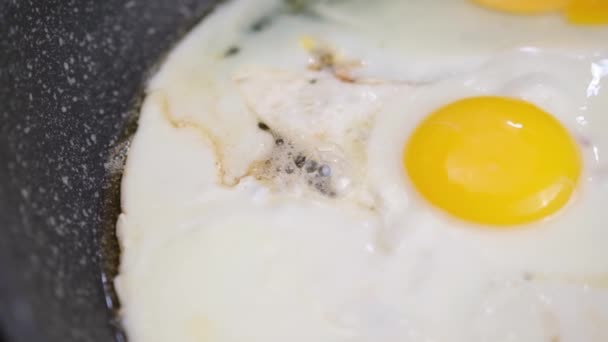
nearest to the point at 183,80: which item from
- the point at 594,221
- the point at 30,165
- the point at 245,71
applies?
the point at 245,71

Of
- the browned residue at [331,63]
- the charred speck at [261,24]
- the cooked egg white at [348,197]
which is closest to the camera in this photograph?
the cooked egg white at [348,197]

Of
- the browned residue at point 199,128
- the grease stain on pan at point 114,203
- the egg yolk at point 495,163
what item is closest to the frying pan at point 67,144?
the grease stain on pan at point 114,203

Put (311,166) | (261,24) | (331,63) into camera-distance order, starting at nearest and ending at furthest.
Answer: (311,166)
(331,63)
(261,24)

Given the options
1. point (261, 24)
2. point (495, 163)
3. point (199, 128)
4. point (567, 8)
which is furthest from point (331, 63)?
point (567, 8)

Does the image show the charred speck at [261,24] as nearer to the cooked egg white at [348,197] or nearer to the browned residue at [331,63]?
the cooked egg white at [348,197]

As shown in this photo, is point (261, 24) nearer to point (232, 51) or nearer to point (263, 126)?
point (232, 51)

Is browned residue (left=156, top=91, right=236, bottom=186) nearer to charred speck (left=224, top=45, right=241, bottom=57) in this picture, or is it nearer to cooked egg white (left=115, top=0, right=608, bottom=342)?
cooked egg white (left=115, top=0, right=608, bottom=342)

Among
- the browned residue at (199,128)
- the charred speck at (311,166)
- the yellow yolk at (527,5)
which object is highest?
the yellow yolk at (527,5)
